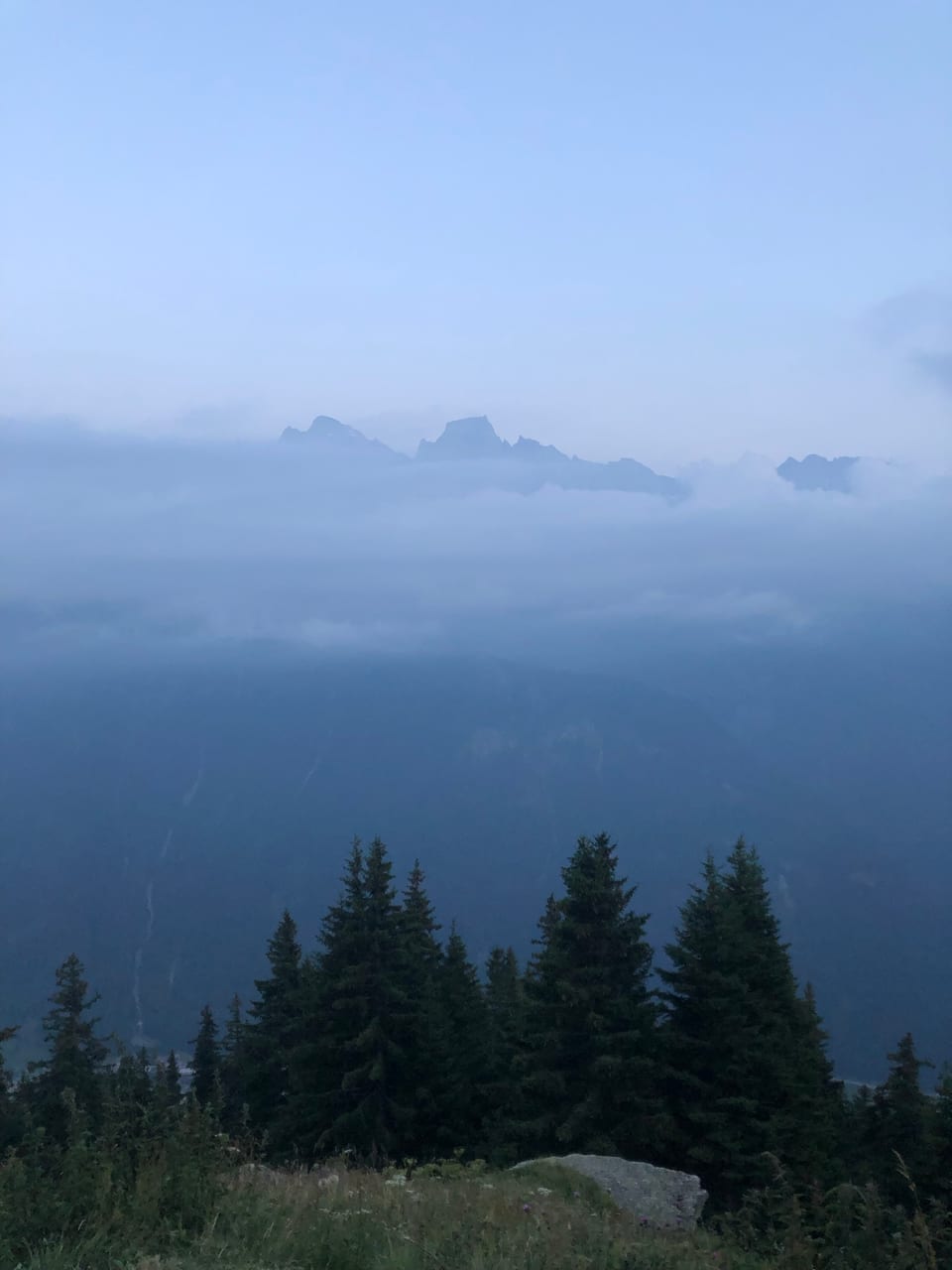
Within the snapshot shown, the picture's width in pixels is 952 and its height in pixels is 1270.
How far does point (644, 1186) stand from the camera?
13453mm

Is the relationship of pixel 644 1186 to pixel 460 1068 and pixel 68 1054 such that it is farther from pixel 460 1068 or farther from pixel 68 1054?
pixel 68 1054

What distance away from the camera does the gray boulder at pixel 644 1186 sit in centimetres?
1234

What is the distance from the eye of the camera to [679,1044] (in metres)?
23.6

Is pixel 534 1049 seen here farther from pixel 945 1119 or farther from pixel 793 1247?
pixel 793 1247

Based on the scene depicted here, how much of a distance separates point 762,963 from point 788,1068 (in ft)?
11.0

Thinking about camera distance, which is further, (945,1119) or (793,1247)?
(945,1119)

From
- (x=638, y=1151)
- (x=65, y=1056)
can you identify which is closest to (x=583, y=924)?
(x=638, y=1151)

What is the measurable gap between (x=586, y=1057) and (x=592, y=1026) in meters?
0.91

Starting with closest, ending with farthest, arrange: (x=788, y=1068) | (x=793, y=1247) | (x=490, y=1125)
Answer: (x=793, y=1247) < (x=788, y=1068) < (x=490, y=1125)

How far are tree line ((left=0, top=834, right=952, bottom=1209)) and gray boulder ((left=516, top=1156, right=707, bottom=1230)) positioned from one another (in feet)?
19.5

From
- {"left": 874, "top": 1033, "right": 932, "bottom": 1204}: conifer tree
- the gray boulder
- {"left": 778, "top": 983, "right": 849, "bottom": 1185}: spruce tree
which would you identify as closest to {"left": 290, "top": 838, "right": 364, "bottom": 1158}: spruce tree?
{"left": 778, "top": 983, "right": 849, "bottom": 1185}: spruce tree

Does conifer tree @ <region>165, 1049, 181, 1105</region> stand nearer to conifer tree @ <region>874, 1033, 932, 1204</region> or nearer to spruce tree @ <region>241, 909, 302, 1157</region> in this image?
spruce tree @ <region>241, 909, 302, 1157</region>

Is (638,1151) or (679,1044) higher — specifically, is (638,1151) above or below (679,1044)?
below

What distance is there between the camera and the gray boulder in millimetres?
12344
